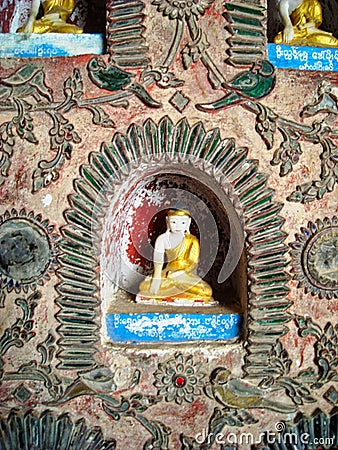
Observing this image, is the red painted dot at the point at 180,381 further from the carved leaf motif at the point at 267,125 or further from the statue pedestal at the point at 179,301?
the carved leaf motif at the point at 267,125

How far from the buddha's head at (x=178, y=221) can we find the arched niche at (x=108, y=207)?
17.2 inches

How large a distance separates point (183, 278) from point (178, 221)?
0.34 meters

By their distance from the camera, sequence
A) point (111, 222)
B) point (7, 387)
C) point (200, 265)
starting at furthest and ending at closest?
point (200, 265) < point (111, 222) < point (7, 387)

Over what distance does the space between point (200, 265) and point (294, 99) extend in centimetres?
114

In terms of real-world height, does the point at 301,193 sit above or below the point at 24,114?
below

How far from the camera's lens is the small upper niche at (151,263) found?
259 centimetres

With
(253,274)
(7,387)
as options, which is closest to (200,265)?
(253,274)

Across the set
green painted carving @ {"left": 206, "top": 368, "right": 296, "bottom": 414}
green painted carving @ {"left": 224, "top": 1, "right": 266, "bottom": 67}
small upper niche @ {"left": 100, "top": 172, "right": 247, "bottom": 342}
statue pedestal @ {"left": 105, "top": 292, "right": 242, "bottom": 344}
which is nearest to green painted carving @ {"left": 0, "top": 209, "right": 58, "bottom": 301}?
small upper niche @ {"left": 100, "top": 172, "right": 247, "bottom": 342}

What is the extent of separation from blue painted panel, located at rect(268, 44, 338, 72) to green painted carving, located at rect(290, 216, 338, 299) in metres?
0.82

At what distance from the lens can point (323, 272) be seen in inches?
99.6

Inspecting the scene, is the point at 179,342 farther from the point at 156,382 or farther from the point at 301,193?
the point at 301,193

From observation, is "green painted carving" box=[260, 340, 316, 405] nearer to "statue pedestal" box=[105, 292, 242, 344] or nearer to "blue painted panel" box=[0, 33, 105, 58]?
"statue pedestal" box=[105, 292, 242, 344]

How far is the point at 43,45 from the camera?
8.52 feet

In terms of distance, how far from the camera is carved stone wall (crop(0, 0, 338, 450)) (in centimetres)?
249
